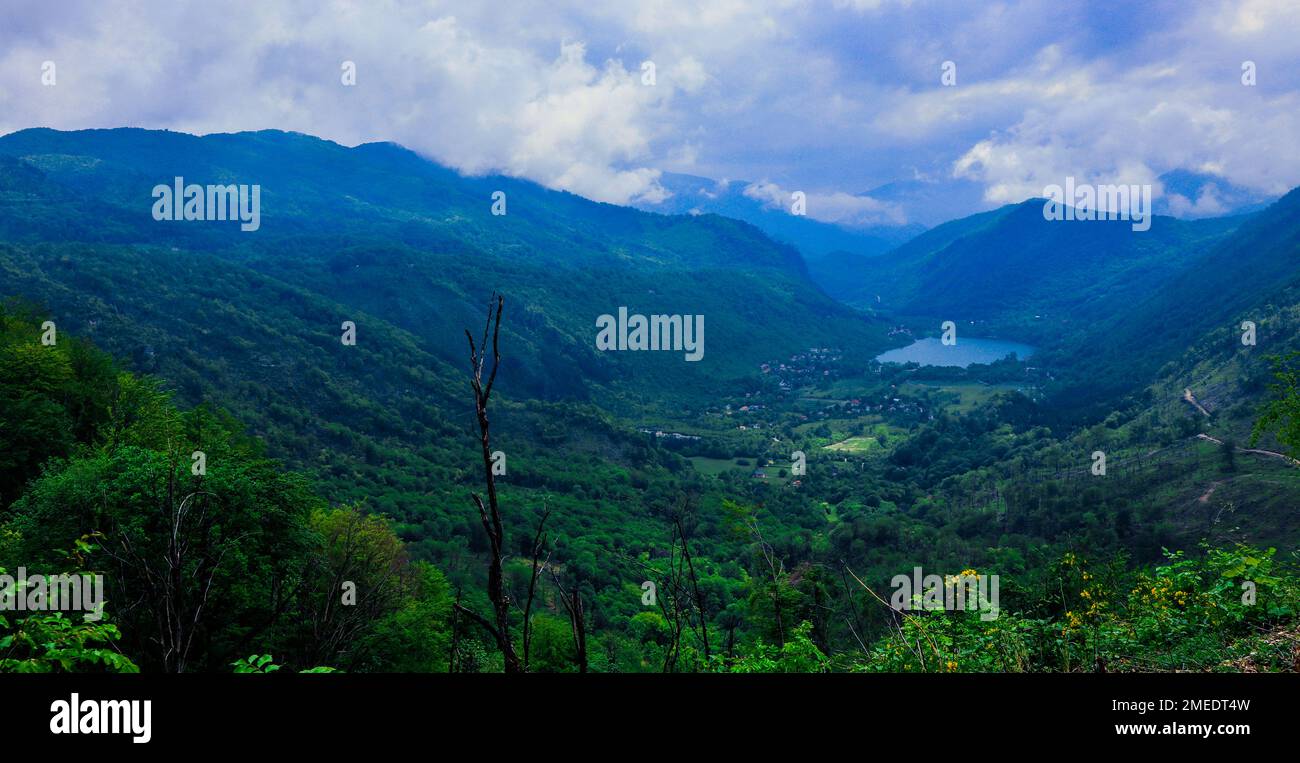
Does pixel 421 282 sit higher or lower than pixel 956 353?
higher

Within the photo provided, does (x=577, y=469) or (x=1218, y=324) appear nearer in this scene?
(x=577, y=469)

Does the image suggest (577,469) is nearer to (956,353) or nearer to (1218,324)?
(1218,324)

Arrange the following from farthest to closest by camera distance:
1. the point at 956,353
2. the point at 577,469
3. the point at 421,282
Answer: the point at 956,353, the point at 421,282, the point at 577,469

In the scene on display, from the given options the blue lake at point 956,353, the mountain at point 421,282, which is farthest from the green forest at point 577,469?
the blue lake at point 956,353

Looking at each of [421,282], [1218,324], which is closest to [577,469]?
[421,282]

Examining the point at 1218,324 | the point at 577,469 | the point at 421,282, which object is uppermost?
the point at 421,282

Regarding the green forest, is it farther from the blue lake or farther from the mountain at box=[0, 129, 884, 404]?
the blue lake

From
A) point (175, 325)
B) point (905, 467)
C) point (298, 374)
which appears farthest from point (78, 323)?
point (905, 467)

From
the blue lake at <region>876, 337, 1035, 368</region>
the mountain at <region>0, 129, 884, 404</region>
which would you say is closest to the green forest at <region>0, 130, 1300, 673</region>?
the mountain at <region>0, 129, 884, 404</region>
